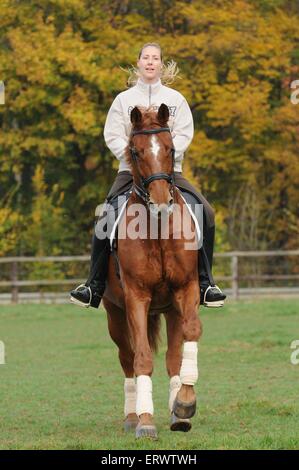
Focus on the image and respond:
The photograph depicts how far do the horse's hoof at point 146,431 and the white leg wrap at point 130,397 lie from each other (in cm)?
120

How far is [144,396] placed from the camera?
8594mm

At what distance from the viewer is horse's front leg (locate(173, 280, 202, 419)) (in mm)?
8578

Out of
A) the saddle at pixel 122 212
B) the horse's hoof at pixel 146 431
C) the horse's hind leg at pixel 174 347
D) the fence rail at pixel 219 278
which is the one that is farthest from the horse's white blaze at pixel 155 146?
the fence rail at pixel 219 278

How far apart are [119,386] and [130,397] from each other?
3.26 meters

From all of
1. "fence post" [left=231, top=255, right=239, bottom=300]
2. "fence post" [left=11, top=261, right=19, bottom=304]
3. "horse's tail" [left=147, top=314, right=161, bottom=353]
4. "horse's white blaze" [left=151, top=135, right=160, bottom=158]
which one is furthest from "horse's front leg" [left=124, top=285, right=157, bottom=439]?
"fence post" [left=11, top=261, right=19, bottom=304]

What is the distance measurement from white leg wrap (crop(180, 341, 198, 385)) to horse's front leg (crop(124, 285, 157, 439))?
10.4 inches

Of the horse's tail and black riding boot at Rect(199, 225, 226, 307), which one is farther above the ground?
black riding boot at Rect(199, 225, 226, 307)

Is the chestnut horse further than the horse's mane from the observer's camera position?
No

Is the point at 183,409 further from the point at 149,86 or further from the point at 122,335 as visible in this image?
the point at 149,86

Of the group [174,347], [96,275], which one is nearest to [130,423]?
[174,347]

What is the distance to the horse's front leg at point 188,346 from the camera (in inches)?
338

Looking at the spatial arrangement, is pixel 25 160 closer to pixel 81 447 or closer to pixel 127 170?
pixel 127 170

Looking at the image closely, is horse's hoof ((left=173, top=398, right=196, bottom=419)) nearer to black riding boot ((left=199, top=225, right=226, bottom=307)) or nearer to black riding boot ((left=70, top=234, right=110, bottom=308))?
black riding boot ((left=199, top=225, right=226, bottom=307))

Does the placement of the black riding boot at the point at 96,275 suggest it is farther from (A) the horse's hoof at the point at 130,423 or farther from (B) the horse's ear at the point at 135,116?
(B) the horse's ear at the point at 135,116
